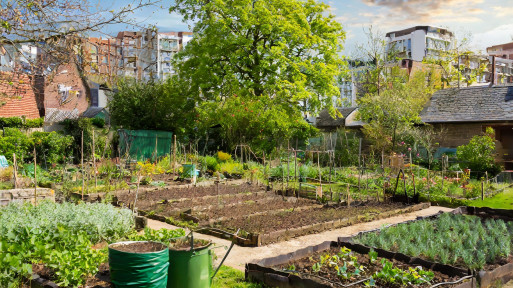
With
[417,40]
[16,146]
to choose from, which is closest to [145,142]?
[16,146]

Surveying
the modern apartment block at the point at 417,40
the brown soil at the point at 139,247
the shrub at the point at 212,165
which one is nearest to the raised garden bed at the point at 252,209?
the brown soil at the point at 139,247

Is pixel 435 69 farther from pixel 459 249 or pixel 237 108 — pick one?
pixel 459 249

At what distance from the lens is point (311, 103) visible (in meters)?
24.2

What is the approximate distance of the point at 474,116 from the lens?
21.6 m

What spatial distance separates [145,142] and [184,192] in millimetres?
9583

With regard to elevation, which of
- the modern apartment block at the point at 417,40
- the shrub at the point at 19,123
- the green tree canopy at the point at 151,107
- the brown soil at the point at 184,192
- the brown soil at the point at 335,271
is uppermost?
the modern apartment block at the point at 417,40

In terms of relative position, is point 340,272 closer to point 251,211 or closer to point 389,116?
point 251,211

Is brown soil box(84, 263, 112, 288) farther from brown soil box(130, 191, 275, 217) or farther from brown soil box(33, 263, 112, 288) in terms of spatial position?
brown soil box(130, 191, 275, 217)

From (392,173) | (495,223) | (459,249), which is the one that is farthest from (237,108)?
(459,249)

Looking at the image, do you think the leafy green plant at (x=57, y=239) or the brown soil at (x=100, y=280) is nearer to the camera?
the leafy green plant at (x=57, y=239)

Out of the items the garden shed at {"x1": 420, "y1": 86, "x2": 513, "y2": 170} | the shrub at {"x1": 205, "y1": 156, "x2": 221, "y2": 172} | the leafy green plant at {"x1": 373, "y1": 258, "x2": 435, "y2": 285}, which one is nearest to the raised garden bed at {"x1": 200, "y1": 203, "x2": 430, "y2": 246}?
the leafy green plant at {"x1": 373, "y1": 258, "x2": 435, "y2": 285}

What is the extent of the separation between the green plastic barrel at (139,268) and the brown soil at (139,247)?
0.18 metres

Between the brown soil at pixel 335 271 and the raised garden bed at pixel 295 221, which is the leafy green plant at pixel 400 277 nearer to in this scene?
the brown soil at pixel 335 271

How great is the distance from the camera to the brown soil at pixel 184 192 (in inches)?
482
